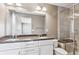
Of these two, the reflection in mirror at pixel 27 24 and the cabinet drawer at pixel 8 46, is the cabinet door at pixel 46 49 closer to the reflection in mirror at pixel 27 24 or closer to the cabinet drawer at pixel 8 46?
the reflection in mirror at pixel 27 24

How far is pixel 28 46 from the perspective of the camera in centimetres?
138

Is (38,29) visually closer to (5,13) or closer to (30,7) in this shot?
(30,7)

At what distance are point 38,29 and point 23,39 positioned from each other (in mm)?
275

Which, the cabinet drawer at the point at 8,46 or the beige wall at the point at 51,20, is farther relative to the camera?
the beige wall at the point at 51,20

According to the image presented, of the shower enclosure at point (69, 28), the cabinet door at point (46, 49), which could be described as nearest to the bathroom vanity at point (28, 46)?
the cabinet door at point (46, 49)

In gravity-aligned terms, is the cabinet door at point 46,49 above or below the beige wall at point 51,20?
below

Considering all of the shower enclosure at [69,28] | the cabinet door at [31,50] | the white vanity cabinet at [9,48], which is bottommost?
the cabinet door at [31,50]

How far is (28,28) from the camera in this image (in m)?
1.45

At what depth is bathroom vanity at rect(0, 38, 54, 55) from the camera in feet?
4.23

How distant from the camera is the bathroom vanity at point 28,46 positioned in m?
1.29

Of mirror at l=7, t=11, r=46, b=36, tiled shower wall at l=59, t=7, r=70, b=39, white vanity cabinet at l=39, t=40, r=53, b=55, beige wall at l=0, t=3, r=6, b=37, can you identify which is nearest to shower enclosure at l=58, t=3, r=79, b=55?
tiled shower wall at l=59, t=7, r=70, b=39

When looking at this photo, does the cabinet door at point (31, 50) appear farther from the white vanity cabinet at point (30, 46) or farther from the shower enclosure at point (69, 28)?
the shower enclosure at point (69, 28)
